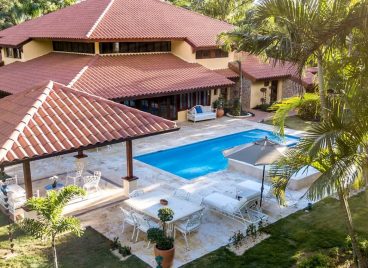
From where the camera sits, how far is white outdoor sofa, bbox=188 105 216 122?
2798 centimetres

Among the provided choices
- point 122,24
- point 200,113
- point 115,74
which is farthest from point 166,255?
point 122,24

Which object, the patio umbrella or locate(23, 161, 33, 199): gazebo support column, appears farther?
the patio umbrella

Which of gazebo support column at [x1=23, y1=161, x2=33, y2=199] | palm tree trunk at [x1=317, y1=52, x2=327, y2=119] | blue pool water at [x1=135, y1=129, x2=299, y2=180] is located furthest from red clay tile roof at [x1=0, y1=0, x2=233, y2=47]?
palm tree trunk at [x1=317, y1=52, x2=327, y2=119]

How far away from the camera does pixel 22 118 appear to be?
11.7 m

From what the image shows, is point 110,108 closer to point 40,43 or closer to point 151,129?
point 151,129

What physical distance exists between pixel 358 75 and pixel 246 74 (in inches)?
924

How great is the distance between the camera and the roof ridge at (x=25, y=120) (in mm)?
10427

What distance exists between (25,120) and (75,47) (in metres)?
17.3

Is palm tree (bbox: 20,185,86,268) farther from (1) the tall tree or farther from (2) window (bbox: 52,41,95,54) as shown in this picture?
(1) the tall tree

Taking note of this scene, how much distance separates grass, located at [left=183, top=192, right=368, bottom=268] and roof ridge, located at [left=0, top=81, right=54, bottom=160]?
5.86 metres

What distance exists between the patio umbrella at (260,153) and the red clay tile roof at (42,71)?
12.5 meters

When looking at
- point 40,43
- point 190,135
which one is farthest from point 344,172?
point 40,43

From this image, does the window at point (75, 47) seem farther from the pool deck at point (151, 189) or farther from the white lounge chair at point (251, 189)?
the white lounge chair at point (251, 189)

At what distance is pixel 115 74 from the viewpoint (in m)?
24.2
